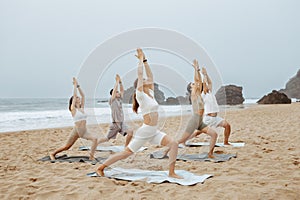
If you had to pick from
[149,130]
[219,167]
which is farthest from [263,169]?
[149,130]

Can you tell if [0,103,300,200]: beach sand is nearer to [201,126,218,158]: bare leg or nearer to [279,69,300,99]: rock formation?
[201,126,218,158]: bare leg

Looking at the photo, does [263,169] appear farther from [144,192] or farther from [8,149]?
[8,149]


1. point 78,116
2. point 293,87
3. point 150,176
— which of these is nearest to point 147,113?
point 150,176

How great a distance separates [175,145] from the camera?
4188mm

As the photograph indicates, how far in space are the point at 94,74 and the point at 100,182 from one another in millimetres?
1749

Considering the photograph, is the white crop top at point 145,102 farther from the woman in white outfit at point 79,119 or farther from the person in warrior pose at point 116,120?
the person in warrior pose at point 116,120

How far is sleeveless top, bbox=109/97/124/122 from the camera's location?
636 centimetres

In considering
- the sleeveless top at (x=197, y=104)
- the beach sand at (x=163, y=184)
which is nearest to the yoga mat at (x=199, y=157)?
the beach sand at (x=163, y=184)

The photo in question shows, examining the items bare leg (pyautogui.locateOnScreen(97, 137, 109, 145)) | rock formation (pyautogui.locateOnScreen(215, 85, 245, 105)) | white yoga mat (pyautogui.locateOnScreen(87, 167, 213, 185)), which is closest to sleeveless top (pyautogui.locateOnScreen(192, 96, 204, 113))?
white yoga mat (pyautogui.locateOnScreen(87, 167, 213, 185))

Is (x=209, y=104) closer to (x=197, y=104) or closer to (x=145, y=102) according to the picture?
(x=197, y=104)

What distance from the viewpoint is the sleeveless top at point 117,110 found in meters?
6.36

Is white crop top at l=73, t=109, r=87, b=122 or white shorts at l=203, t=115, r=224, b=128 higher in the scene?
white crop top at l=73, t=109, r=87, b=122

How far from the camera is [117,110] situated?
6.44 metres

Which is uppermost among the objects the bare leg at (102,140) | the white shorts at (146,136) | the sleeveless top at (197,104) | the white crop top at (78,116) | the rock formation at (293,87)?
the rock formation at (293,87)
